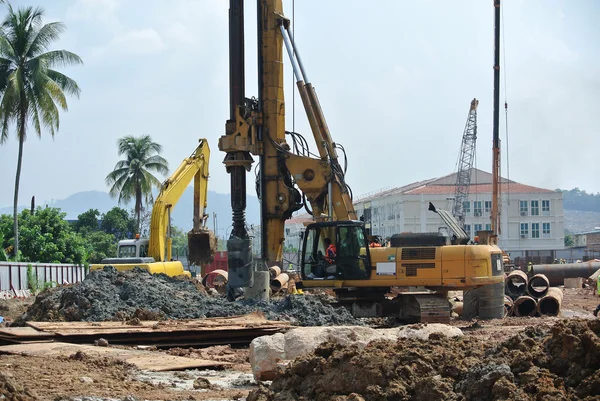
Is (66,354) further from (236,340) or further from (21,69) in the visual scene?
(21,69)

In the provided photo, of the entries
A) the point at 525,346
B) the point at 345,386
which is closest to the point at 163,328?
the point at 345,386

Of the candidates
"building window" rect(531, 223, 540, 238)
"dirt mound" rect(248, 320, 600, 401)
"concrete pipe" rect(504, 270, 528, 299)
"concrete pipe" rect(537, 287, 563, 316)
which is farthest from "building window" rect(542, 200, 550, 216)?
"dirt mound" rect(248, 320, 600, 401)

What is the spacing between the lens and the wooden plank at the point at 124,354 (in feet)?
38.2

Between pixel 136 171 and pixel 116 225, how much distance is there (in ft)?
26.5

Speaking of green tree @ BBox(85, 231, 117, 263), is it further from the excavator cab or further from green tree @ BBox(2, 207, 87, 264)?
the excavator cab

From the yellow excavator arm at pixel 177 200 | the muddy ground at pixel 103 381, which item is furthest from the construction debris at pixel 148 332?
the yellow excavator arm at pixel 177 200

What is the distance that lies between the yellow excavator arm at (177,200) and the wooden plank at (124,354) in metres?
14.2

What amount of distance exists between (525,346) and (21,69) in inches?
1461

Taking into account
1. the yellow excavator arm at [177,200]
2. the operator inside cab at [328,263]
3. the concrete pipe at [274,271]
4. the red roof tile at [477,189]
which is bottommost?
the concrete pipe at [274,271]

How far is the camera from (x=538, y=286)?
27.8 m

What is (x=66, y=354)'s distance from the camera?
12078 mm

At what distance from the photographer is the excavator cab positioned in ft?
60.5

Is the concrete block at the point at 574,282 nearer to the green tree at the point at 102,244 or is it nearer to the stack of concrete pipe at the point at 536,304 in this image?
the stack of concrete pipe at the point at 536,304

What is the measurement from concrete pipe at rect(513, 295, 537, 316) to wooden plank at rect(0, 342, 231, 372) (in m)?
12.1
